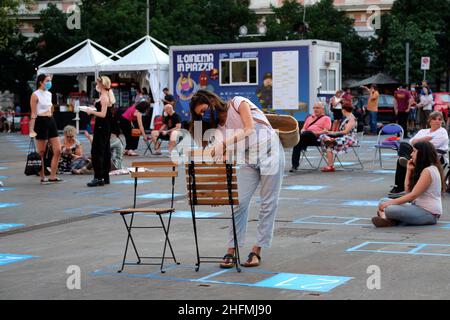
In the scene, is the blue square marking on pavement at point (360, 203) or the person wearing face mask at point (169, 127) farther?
the person wearing face mask at point (169, 127)

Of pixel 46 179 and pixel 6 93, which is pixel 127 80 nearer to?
pixel 46 179

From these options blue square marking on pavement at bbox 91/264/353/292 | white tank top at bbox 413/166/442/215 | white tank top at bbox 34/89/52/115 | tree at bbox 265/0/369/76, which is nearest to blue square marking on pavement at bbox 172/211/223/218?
white tank top at bbox 413/166/442/215

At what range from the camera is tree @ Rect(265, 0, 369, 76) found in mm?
61156

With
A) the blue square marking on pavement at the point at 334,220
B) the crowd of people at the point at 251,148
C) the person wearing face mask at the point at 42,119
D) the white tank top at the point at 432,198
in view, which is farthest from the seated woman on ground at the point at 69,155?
the white tank top at the point at 432,198

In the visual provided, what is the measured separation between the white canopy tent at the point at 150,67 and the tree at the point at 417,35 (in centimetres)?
2331

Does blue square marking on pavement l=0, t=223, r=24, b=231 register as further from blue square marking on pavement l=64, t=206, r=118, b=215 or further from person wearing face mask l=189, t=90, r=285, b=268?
person wearing face mask l=189, t=90, r=285, b=268

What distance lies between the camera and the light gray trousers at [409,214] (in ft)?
36.2

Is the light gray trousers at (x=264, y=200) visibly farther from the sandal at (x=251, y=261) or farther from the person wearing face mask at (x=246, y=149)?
the sandal at (x=251, y=261)

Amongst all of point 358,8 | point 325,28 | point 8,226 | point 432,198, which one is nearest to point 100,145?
point 8,226

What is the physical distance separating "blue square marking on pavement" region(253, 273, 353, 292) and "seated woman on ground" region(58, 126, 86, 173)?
11649 millimetres

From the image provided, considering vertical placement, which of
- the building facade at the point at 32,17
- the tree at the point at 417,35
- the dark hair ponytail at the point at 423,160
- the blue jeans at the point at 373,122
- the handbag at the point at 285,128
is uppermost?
the building facade at the point at 32,17

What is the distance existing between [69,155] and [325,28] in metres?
43.5

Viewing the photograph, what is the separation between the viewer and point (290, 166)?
20500 millimetres
